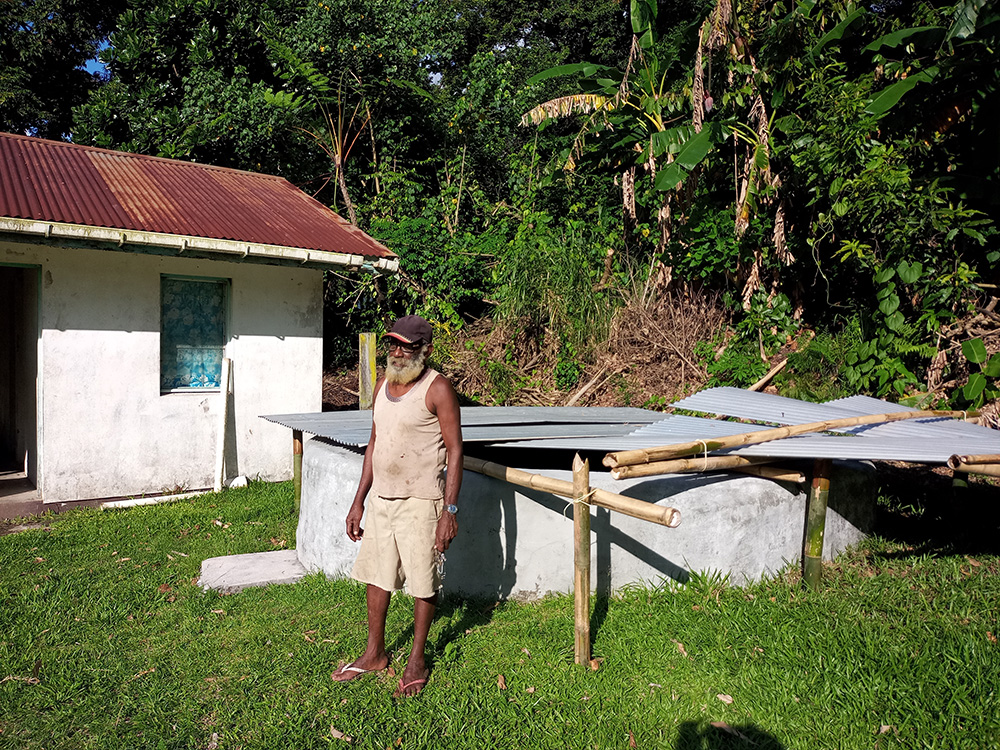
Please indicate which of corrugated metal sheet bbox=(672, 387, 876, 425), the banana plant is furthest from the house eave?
corrugated metal sheet bbox=(672, 387, 876, 425)

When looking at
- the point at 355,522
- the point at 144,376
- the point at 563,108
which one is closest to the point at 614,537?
the point at 355,522

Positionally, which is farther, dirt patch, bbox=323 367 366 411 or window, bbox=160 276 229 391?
dirt patch, bbox=323 367 366 411

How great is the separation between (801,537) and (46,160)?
891 cm

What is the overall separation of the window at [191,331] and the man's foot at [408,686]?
544 cm

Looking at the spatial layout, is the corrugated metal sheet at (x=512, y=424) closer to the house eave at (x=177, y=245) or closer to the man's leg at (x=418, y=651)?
the man's leg at (x=418, y=651)

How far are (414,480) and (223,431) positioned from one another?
5.04 metres

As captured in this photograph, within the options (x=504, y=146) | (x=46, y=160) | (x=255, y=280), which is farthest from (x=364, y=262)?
(x=504, y=146)

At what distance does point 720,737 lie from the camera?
→ 10.5 feet

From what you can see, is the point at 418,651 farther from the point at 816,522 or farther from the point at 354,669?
the point at 816,522

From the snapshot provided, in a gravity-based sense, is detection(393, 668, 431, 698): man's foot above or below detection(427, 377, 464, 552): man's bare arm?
below

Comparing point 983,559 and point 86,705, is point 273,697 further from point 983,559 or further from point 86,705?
point 983,559

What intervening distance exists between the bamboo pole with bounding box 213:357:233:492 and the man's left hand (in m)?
5.11

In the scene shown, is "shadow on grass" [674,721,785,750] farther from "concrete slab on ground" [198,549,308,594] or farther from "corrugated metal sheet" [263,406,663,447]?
"concrete slab on ground" [198,549,308,594]

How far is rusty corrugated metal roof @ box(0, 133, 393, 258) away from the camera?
702cm
